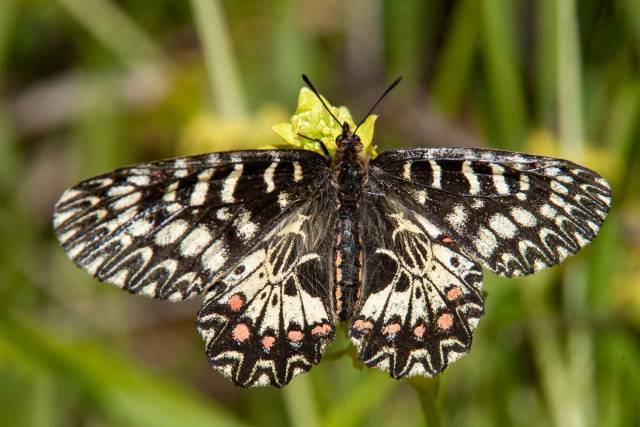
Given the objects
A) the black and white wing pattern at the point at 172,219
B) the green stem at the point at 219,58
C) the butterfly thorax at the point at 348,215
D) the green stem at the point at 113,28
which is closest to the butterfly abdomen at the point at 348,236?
the butterfly thorax at the point at 348,215

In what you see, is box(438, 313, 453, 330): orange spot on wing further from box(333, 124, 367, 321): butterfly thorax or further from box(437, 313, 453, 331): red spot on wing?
box(333, 124, 367, 321): butterfly thorax

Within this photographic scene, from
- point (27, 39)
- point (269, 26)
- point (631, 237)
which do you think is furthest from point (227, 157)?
point (27, 39)

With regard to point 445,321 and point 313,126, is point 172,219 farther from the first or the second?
point 445,321

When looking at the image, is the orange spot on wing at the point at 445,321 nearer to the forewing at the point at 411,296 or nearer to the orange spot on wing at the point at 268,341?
the forewing at the point at 411,296

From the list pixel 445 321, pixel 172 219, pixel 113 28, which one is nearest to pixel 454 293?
pixel 445 321

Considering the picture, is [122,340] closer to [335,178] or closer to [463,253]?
[335,178]

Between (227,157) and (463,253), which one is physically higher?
(227,157)
